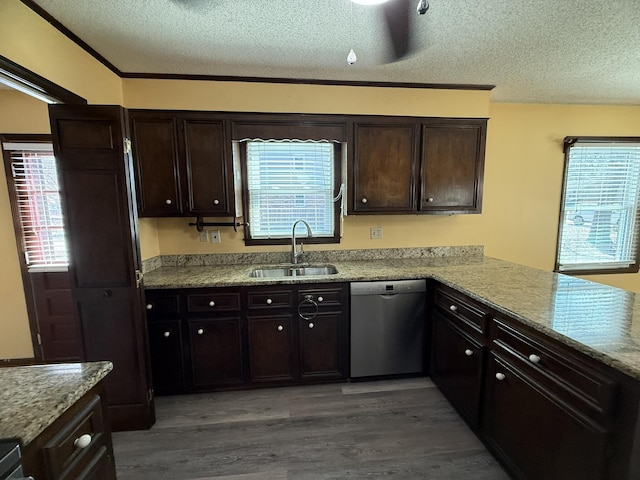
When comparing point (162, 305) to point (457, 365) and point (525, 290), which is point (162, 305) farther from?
point (525, 290)

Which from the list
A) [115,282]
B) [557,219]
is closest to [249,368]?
[115,282]

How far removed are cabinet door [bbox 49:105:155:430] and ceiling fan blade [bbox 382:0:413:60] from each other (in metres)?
1.64

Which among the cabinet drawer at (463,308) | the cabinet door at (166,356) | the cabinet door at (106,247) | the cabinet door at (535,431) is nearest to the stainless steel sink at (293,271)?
the cabinet door at (166,356)

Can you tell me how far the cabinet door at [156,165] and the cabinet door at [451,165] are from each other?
2.11m

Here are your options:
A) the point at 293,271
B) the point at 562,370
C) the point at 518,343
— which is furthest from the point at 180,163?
the point at 562,370

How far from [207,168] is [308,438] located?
2134 mm

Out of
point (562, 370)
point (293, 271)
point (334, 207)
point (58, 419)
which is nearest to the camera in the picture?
point (58, 419)

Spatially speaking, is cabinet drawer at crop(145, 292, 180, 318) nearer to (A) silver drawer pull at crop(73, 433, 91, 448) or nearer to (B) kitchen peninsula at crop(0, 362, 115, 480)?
(B) kitchen peninsula at crop(0, 362, 115, 480)

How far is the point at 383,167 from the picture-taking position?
8.61ft

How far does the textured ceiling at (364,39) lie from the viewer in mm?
1590

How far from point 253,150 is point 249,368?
1.89m

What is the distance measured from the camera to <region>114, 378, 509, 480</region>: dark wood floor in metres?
1.71

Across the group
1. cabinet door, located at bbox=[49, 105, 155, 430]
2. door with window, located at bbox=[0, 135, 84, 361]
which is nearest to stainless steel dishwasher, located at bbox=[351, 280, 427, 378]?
cabinet door, located at bbox=[49, 105, 155, 430]

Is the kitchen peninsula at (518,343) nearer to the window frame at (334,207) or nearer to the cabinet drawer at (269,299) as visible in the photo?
the cabinet drawer at (269,299)
